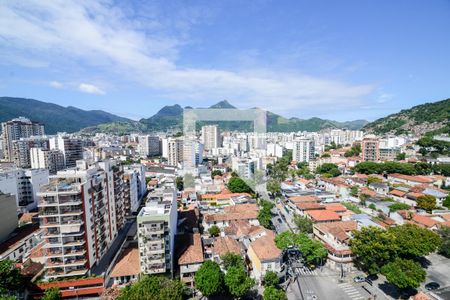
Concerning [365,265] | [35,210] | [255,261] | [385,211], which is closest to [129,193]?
[35,210]

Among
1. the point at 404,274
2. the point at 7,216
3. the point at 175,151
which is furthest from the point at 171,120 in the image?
the point at 404,274

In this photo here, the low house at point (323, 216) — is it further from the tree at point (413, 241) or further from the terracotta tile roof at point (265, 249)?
the terracotta tile roof at point (265, 249)

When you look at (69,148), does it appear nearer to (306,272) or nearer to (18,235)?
(18,235)

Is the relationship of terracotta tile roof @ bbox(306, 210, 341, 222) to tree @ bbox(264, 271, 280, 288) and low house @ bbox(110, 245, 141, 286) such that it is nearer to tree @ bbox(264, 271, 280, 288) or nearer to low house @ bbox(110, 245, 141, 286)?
tree @ bbox(264, 271, 280, 288)

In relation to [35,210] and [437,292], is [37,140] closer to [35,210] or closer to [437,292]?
[35,210]

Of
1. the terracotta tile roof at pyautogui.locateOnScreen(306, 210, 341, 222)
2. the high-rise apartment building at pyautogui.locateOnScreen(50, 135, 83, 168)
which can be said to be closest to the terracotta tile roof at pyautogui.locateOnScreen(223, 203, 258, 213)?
the terracotta tile roof at pyautogui.locateOnScreen(306, 210, 341, 222)

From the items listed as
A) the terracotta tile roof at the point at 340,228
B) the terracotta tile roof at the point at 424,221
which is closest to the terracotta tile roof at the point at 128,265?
the terracotta tile roof at the point at 340,228
